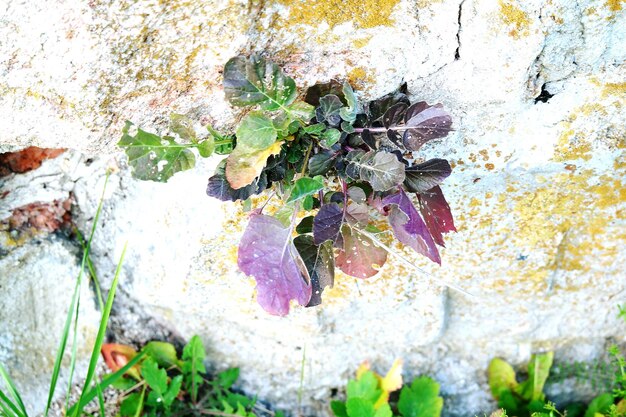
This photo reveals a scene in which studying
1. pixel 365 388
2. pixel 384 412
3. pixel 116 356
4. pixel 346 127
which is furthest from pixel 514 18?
pixel 116 356

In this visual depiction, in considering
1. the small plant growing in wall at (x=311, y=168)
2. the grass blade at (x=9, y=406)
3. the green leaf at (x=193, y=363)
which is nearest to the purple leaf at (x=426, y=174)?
the small plant growing in wall at (x=311, y=168)

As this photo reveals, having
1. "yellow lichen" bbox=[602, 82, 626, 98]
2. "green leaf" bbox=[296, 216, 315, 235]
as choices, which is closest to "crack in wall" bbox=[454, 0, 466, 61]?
"yellow lichen" bbox=[602, 82, 626, 98]

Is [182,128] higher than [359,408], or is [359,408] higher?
[182,128]

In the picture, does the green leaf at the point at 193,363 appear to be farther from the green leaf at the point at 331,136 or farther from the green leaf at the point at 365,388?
the green leaf at the point at 331,136

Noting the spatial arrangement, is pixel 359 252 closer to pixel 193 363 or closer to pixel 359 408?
pixel 359 408

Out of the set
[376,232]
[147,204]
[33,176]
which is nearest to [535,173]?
[376,232]

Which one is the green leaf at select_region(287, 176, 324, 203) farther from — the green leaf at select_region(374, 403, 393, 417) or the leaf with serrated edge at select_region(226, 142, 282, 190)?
the green leaf at select_region(374, 403, 393, 417)
